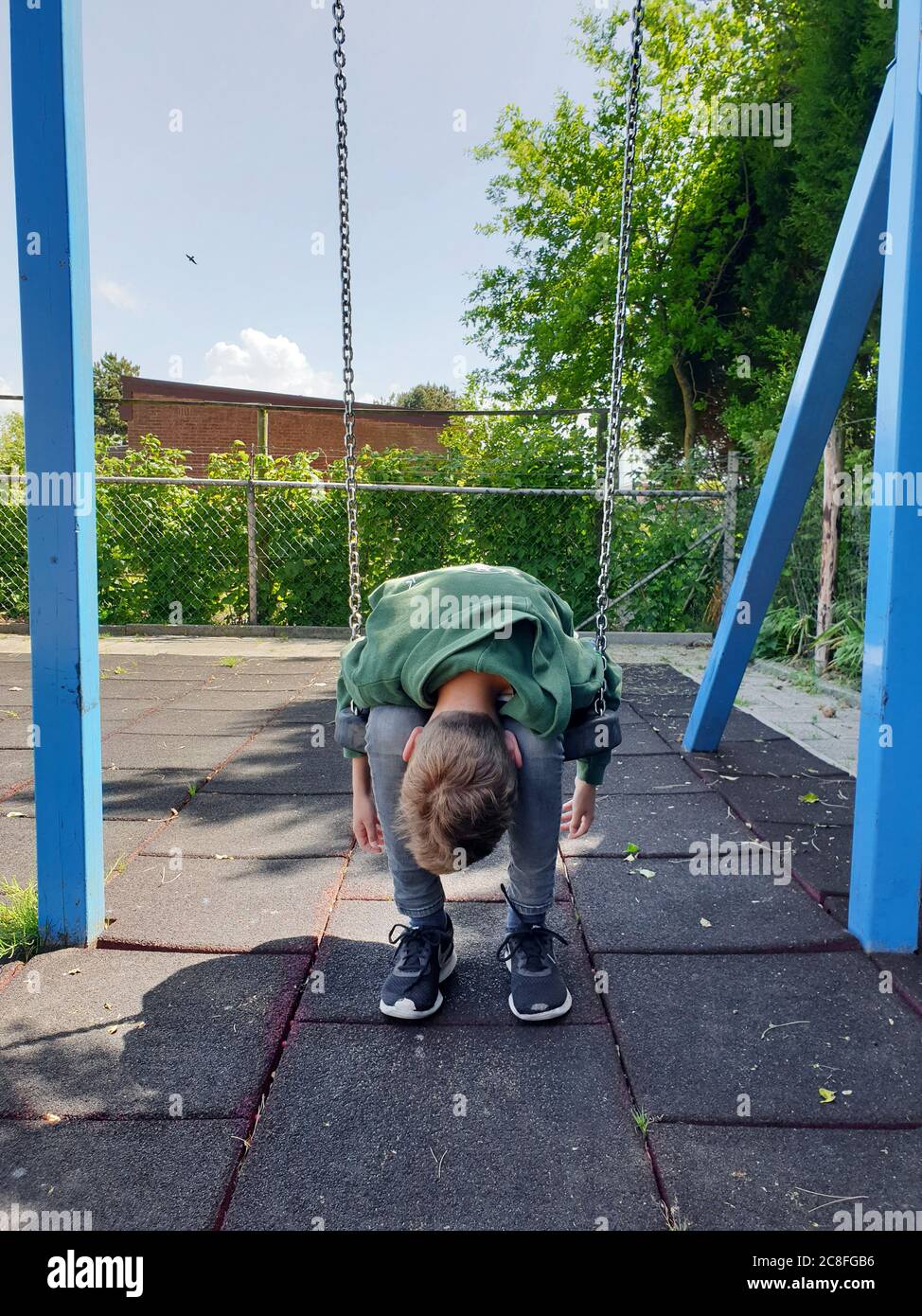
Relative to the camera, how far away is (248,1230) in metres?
1.38

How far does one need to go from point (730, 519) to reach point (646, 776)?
5.00m

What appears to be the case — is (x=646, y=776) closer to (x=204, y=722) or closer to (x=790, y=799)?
(x=790, y=799)

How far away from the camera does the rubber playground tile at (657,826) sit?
3.16m

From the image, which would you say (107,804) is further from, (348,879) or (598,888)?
(598,888)

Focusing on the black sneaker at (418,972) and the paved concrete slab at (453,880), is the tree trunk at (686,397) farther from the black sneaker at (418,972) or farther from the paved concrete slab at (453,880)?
the black sneaker at (418,972)

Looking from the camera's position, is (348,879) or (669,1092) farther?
(348,879)

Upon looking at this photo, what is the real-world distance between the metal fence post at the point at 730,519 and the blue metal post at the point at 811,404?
14.3 feet

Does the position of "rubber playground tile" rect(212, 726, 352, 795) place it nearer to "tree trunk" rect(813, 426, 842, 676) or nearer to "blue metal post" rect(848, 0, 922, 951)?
"blue metal post" rect(848, 0, 922, 951)

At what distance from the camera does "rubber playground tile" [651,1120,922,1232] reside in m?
1.43

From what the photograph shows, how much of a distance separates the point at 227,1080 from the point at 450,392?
39.5m

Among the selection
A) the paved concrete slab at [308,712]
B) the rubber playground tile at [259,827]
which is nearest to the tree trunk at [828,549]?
the paved concrete slab at [308,712]

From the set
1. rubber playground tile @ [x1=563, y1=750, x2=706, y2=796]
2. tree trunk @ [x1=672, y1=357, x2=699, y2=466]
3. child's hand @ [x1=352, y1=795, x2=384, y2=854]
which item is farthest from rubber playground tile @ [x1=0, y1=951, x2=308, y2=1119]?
tree trunk @ [x1=672, y1=357, x2=699, y2=466]

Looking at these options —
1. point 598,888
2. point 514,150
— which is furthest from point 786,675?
point 514,150

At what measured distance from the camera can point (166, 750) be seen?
445 centimetres
